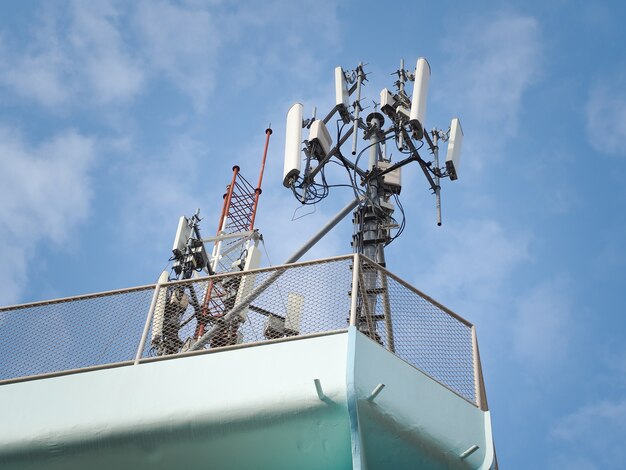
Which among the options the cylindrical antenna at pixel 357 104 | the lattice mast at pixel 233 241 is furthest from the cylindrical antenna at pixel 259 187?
the cylindrical antenna at pixel 357 104

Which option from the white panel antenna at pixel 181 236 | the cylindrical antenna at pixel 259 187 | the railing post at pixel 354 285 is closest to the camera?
the railing post at pixel 354 285

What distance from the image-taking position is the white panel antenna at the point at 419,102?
16.1m

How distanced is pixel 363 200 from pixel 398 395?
5.47m

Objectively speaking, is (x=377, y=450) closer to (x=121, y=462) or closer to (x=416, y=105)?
(x=121, y=462)

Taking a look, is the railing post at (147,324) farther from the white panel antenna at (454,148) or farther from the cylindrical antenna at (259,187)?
the cylindrical antenna at (259,187)

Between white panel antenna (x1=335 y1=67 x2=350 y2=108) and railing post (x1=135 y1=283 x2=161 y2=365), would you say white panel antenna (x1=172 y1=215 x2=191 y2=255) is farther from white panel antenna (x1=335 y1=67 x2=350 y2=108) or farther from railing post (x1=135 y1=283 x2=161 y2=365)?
railing post (x1=135 y1=283 x2=161 y2=365)

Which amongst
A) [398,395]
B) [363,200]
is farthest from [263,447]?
[363,200]

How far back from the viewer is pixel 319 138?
16.1 metres

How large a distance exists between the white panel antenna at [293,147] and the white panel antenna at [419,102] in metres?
1.90

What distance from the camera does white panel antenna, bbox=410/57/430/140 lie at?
16094 millimetres

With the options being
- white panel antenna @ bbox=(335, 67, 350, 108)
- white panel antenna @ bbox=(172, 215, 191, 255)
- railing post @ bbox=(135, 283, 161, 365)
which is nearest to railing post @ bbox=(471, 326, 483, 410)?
railing post @ bbox=(135, 283, 161, 365)

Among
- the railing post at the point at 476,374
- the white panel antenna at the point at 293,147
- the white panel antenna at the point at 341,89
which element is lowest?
the railing post at the point at 476,374

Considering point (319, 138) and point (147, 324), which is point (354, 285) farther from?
point (319, 138)

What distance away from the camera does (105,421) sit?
36.8 feet
